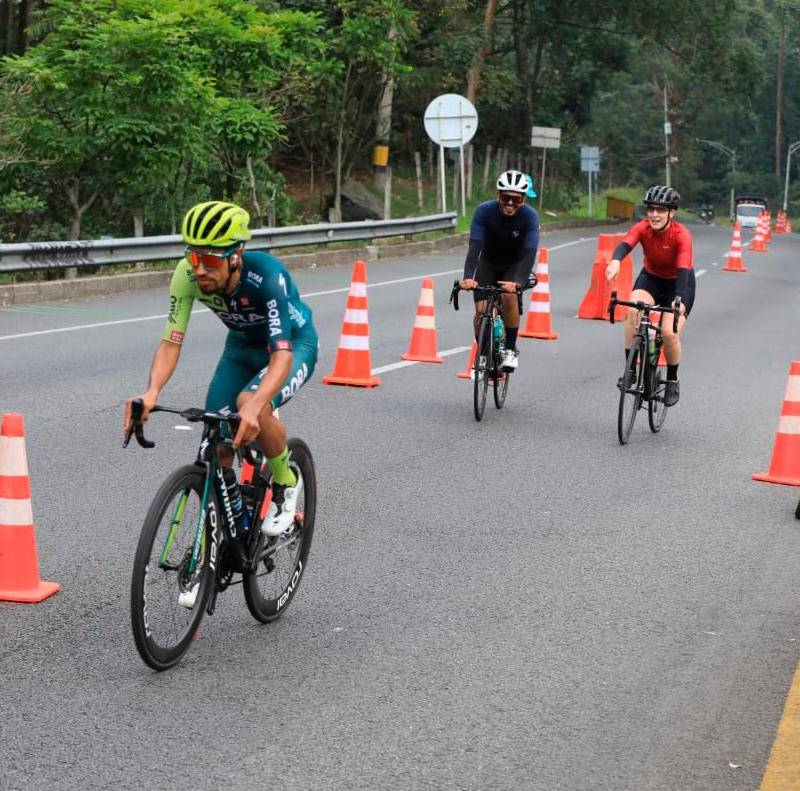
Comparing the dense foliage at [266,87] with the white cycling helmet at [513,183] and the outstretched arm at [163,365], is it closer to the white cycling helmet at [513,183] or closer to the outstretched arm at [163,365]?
the white cycling helmet at [513,183]

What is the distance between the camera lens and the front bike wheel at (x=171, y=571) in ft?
17.0

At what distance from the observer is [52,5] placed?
923 inches

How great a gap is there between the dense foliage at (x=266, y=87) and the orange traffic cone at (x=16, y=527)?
16445 mm

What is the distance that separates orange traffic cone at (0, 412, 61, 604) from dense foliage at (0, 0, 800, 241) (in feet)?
54.0

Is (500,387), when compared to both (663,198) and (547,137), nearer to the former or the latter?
(663,198)

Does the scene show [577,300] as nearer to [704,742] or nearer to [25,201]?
[25,201]

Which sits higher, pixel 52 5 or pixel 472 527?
pixel 52 5

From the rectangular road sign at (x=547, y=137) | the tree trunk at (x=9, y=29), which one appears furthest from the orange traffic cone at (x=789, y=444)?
the rectangular road sign at (x=547, y=137)

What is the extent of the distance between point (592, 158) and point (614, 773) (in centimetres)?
6047

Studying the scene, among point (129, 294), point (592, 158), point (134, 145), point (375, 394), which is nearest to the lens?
point (375, 394)

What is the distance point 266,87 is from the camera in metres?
29.0

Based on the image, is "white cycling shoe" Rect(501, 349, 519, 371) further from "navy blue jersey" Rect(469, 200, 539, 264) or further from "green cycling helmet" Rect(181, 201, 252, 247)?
"green cycling helmet" Rect(181, 201, 252, 247)

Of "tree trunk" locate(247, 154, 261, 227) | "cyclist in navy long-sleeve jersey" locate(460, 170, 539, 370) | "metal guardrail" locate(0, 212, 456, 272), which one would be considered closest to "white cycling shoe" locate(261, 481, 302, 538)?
"cyclist in navy long-sleeve jersey" locate(460, 170, 539, 370)

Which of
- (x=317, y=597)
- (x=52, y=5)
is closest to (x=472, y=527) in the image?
(x=317, y=597)
